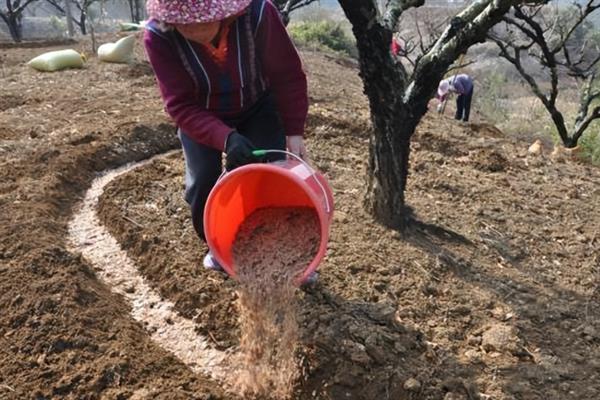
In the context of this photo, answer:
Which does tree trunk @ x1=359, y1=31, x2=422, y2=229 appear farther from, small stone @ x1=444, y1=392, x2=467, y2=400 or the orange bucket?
small stone @ x1=444, y1=392, x2=467, y2=400

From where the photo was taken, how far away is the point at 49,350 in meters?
2.16

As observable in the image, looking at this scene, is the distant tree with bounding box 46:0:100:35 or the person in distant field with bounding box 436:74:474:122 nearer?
the person in distant field with bounding box 436:74:474:122

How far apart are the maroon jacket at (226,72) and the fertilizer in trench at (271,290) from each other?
380 millimetres

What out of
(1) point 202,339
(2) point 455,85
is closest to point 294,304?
(1) point 202,339

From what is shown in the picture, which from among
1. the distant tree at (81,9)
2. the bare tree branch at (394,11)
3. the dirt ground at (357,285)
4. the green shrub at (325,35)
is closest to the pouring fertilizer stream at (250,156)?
the dirt ground at (357,285)

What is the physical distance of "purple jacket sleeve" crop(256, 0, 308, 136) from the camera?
1.99 metres

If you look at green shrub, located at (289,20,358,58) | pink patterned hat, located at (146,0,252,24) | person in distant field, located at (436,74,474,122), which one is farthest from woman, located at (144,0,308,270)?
green shrub, located at (289,20,358,58)

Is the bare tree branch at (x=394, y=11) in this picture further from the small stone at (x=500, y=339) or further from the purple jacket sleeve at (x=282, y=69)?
the small stone at (x=500, y=339)

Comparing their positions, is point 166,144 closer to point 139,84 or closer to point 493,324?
point 139,84

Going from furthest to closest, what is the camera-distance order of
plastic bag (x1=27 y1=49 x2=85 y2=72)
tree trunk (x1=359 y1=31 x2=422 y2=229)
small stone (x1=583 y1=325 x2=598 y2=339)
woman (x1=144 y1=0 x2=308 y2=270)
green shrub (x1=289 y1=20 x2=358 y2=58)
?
green shrub (x1=289 y1=20 x2=358 y2=58) → plastic bag (x1=27 y1=49 x2=85 y2=72) → tree trunk (x1=359 y1=31 x2=422 y2=229) → small stone (x1=583 y1=325 x2=598 y2=339) → woman (x1=144 y1=0 x2=308 y2=270)

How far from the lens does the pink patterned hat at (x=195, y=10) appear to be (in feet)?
5.68

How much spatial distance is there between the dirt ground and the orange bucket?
1.33 ft

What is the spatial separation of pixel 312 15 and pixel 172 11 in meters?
26.6

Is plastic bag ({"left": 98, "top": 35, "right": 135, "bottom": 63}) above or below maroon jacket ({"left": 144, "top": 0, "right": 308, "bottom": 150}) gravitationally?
below
